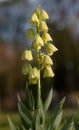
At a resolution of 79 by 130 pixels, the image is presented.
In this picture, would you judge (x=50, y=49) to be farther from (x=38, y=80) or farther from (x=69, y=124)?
(x=69, y=124)

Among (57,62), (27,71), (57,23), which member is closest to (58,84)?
(57,62)

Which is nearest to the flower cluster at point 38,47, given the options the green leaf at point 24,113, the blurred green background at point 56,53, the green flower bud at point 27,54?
the green flower bud at point 27,54

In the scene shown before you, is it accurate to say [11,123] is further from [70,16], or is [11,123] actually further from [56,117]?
[70,16]

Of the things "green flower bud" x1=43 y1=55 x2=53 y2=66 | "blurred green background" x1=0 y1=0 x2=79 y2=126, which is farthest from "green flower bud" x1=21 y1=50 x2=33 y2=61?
"blurred green background" x1=0 y1=0 x2=79 y2=126

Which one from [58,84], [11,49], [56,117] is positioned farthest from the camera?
[11,49]

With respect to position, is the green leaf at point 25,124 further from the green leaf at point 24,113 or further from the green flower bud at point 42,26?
the green flower bud at point 42,26
